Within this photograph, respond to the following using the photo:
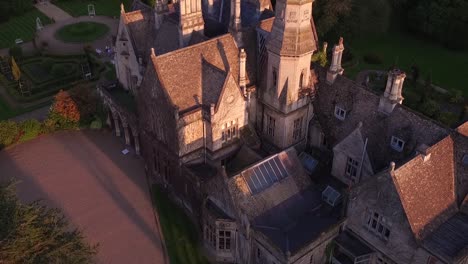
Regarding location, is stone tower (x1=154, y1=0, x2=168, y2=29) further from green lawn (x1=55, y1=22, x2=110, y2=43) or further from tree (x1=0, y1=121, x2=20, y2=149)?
green lawn (x1=55, y1=22, x2=110, y2=43)

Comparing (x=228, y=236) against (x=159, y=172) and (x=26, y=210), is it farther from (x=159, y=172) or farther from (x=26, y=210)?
(x=26, y=210)

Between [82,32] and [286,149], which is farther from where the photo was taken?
[82,32]

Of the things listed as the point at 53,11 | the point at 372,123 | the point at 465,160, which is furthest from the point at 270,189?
the point at 53,11

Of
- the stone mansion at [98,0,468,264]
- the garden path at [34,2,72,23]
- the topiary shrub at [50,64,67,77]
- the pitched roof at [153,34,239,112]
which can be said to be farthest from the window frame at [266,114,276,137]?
the garden path at [34,2,72,23]

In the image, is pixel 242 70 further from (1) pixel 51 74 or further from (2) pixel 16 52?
(2) pixel 16 52

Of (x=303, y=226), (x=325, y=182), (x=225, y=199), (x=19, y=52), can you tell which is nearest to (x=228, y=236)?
(x=225, y=199)

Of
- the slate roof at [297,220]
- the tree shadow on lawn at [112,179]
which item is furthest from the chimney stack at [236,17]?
the tree shadow on lawn at [112,179]

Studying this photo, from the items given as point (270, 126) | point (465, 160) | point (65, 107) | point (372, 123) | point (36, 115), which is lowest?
point (36, 115)

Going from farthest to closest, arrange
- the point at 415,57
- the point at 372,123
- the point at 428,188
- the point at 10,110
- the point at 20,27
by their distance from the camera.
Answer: the point at 20,27, the point at 415,57, the point at 10,110, the point at 372,123, the point at 428,188
